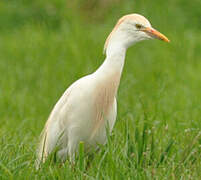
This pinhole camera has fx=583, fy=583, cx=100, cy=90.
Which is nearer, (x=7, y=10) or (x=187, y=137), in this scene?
(x=187, y=137)

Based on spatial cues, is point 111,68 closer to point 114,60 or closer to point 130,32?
point 114,60

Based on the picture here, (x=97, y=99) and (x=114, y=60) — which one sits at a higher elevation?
(x=114, y=60)

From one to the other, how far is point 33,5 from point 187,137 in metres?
5.74

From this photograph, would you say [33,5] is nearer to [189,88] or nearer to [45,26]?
[45,26]

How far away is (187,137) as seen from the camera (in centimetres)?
418

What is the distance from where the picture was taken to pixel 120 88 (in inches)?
229

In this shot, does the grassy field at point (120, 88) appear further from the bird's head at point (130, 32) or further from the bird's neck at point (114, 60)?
the bird's head at point (130, 32)

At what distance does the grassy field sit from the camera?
363 cm

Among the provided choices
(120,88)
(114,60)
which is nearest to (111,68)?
(114,60)

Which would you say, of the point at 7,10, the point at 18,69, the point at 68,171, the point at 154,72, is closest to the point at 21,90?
the point at 18,69

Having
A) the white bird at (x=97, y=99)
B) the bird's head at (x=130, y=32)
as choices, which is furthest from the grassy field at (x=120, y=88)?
the bird's head at (x=130, y=32)

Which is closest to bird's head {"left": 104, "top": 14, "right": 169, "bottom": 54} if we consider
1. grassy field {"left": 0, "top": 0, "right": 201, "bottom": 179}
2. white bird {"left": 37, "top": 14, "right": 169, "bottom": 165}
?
white bird {"left": 37, "top": 14, "right": 169, "bottom": 165}

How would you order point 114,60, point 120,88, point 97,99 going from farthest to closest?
point 120,88 → point 97,99 → point 114,60

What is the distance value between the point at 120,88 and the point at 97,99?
6.29 ft
